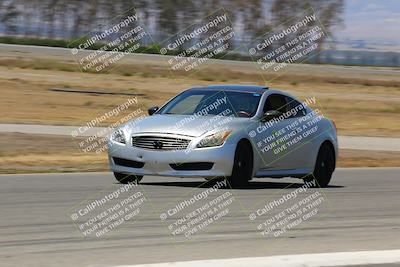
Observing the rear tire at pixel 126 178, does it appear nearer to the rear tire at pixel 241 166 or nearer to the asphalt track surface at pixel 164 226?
the asphalt track surface at pixel 164 226

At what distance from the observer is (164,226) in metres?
10.6

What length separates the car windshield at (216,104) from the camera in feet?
49.3

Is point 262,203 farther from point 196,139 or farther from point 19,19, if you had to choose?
point 19,19

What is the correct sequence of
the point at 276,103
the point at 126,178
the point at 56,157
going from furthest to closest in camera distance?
the point at 56,157 < the point at 276,103 < the point at 126,178

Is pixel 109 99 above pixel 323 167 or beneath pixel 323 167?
beneath

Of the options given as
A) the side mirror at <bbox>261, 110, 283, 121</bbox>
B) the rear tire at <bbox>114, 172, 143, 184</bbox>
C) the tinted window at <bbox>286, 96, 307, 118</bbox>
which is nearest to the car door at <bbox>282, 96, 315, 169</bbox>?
the tinted window at <bbox>286, 96, 307, 118</bbox>

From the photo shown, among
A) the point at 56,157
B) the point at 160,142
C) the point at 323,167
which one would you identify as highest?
the point at 160,142

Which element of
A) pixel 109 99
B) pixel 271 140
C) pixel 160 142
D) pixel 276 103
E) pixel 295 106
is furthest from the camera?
pixel 109 99

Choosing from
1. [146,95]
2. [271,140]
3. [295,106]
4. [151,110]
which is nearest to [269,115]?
[271,140]

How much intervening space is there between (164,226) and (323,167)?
5.96 metres

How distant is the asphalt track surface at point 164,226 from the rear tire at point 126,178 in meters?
0.11

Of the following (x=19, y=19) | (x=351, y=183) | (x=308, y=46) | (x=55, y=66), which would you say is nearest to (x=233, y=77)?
(x=55, y=66)

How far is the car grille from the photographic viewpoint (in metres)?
14.1

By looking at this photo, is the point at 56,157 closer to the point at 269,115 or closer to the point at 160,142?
the point at 269,115
